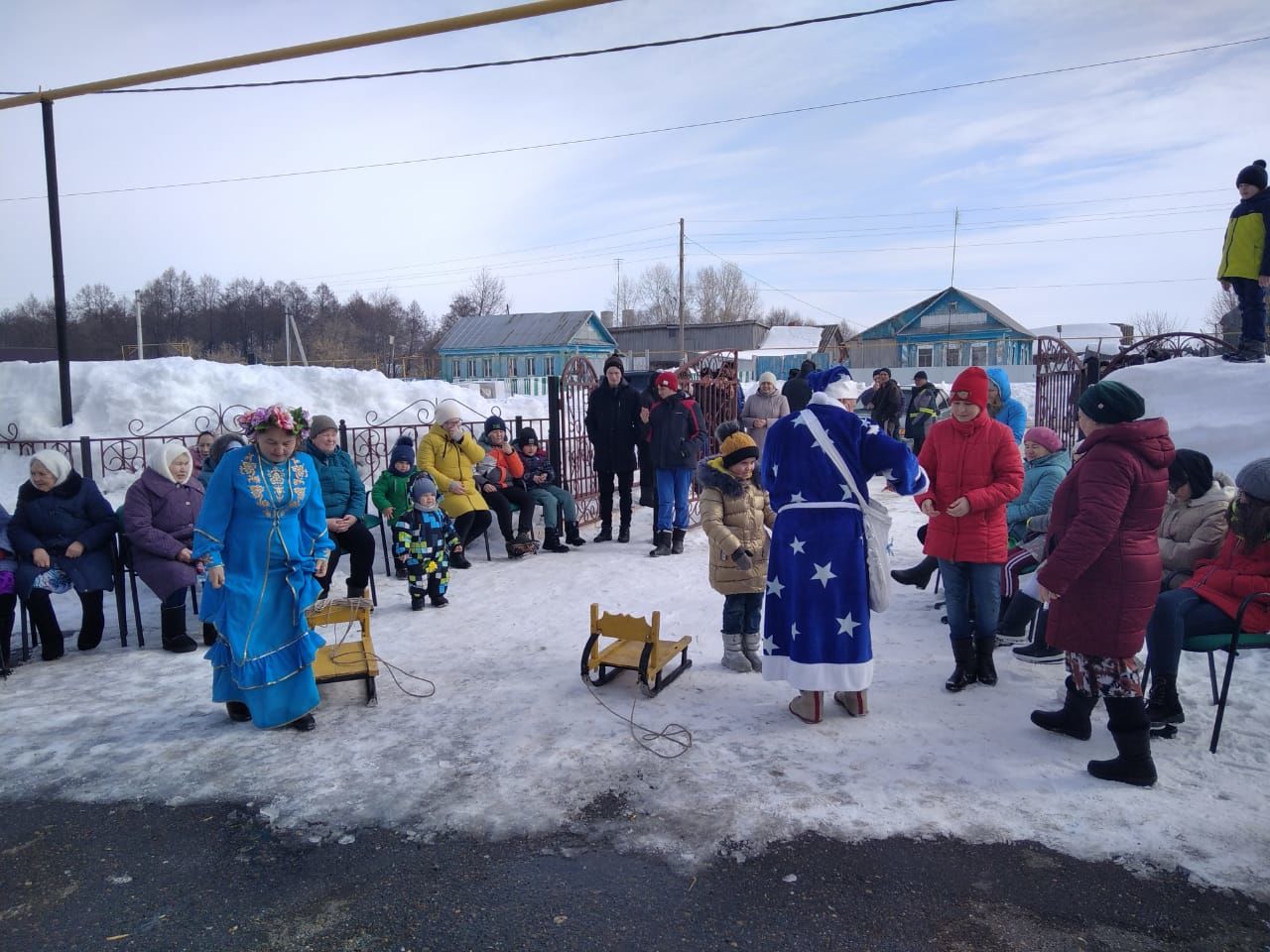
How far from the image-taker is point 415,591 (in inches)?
282

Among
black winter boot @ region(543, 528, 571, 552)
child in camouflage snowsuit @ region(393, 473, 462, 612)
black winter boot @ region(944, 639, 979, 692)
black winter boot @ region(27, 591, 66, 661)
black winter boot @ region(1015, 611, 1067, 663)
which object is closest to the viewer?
black winter boot @ region(944, 639, 979, 692)

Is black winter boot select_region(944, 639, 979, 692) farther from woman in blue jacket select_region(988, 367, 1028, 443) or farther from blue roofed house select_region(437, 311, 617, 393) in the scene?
blue roofed house select_region(437, 311, 617, 393)

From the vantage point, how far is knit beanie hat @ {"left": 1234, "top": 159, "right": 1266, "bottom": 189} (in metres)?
7.89

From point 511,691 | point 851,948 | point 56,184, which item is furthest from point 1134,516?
point 56,184

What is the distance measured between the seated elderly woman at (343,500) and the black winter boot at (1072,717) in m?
5.48

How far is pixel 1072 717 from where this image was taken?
424 centimetres

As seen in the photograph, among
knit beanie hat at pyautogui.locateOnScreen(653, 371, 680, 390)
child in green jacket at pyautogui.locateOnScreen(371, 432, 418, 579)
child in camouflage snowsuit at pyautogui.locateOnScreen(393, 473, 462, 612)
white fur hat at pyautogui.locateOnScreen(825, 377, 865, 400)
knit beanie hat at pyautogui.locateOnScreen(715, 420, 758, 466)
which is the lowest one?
child in camouflage snowsuit at pyautogui.locateOnScreen(393, 473, 462, 612)

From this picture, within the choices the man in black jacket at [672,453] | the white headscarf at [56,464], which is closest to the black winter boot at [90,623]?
the white headscarf at [56,464]

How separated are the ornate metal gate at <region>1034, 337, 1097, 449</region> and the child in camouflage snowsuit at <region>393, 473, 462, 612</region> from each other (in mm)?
8753

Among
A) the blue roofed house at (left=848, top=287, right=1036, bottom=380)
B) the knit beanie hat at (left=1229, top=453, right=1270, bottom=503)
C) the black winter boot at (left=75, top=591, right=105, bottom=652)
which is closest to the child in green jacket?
the black winter boot at (left=75, top=591, right=105, bottom=652)

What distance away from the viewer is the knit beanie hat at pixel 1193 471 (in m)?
4.70

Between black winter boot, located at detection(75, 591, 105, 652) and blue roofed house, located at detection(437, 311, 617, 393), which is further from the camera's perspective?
blue roofed house, located at detection(437, 311, 617, 393)

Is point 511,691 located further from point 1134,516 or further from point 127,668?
point 1134,516

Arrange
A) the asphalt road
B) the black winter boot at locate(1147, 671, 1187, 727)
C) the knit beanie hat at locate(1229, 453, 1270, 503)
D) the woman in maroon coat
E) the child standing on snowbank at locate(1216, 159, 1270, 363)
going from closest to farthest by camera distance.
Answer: the asphalt road, the woman in maroon coat, the knit beanie hat at locate(1229, 453, 1270, 503), the black winter boot at locate(1147, 671, 1187, 727), the child standing on snowbank at locate(1216, 159, 1270, 363)
